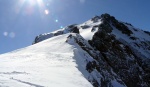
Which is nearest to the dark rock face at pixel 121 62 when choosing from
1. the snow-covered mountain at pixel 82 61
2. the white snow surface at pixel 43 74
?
the snow-covered mountain at pixel 82 61

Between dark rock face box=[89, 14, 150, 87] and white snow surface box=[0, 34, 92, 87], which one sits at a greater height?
dark rock face box=[89, 14, 150, 87]

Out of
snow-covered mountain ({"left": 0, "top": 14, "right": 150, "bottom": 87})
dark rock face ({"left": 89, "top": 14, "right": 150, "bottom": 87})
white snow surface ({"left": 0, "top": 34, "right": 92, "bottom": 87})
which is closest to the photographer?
white snow surface ({"left": 0, "top": 34, "right": 92, "bottom": 87})

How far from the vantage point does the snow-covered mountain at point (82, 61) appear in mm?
17025

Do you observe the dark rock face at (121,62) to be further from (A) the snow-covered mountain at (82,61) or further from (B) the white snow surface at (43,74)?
(B) the white snow surface at (43,74)

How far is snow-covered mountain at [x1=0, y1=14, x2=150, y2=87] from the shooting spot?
17.0 metres

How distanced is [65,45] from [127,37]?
1620 inches

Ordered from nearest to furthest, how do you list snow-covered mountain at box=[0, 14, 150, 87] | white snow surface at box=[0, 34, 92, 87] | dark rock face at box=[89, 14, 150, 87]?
white snow surface at box=[0, 34, 92, 87] < snow-covered mountain at box=[0, 14, 150, 87] < dark rock face at box=[89, 14, 150, 87]

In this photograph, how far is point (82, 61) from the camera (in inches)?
1073

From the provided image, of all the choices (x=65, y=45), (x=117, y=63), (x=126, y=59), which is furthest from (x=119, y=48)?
(x=65, y=45)

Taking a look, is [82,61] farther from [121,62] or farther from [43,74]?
[121,62]

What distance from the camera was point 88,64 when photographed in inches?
1064

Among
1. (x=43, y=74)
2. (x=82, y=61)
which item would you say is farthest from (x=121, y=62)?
(x=43, y=74)

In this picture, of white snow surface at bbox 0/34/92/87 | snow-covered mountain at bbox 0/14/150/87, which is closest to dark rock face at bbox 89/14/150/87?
snow-covered mountain at bbox 0/14/150/87

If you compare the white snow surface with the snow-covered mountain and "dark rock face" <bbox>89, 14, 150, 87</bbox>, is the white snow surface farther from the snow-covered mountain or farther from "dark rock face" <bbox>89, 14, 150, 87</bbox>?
"dark rock face" <bbox>89, 14, 150, 87</bbox>
